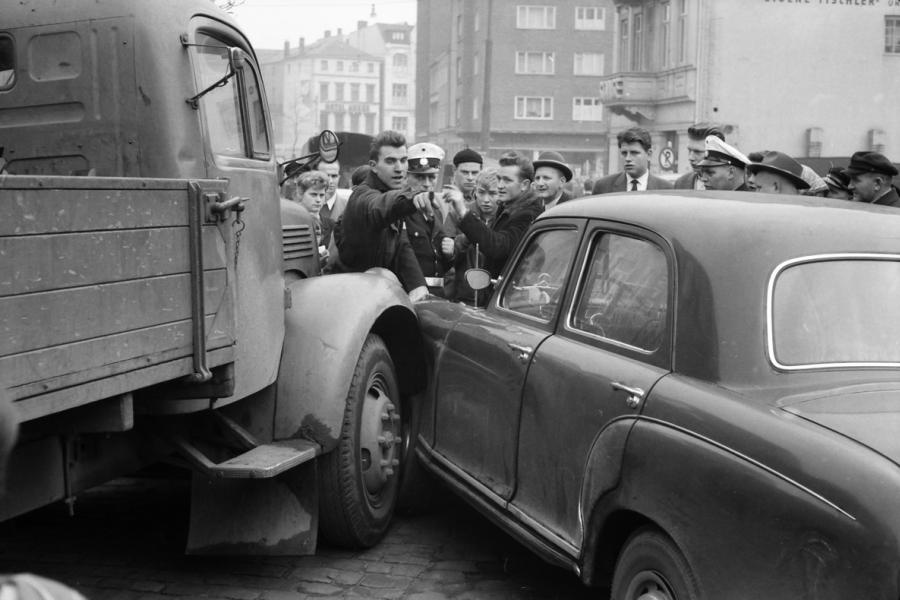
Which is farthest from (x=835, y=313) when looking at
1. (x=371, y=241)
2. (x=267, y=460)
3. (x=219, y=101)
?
(x=371, y=241)

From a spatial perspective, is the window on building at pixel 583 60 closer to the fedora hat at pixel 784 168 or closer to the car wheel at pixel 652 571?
the fedora hat at pixel 784 168

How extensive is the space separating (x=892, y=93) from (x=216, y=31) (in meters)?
36.6

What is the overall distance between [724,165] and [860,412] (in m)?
4.32

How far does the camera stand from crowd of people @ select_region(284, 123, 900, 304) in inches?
259

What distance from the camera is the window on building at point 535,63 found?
226ft

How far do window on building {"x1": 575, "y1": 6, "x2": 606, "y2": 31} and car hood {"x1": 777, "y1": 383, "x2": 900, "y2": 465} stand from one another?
6809 cm

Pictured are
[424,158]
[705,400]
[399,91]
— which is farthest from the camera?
[399,91]

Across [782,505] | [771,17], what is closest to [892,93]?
[771,17]

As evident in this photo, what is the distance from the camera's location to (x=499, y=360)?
193 inches

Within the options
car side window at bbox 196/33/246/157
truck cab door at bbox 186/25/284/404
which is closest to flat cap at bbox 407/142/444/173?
truck cab door at bbox 186/25/284/404

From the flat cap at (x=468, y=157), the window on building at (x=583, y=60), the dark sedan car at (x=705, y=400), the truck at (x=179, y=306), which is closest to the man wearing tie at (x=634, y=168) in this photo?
the flat cap at (x=468, y=157)

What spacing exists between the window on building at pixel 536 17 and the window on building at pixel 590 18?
1465 mm

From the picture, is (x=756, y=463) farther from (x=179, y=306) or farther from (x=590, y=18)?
(x=590, y=18)

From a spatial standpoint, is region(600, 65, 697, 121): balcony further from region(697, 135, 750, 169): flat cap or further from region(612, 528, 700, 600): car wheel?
region(612, 528, 700, 600): car wheel
